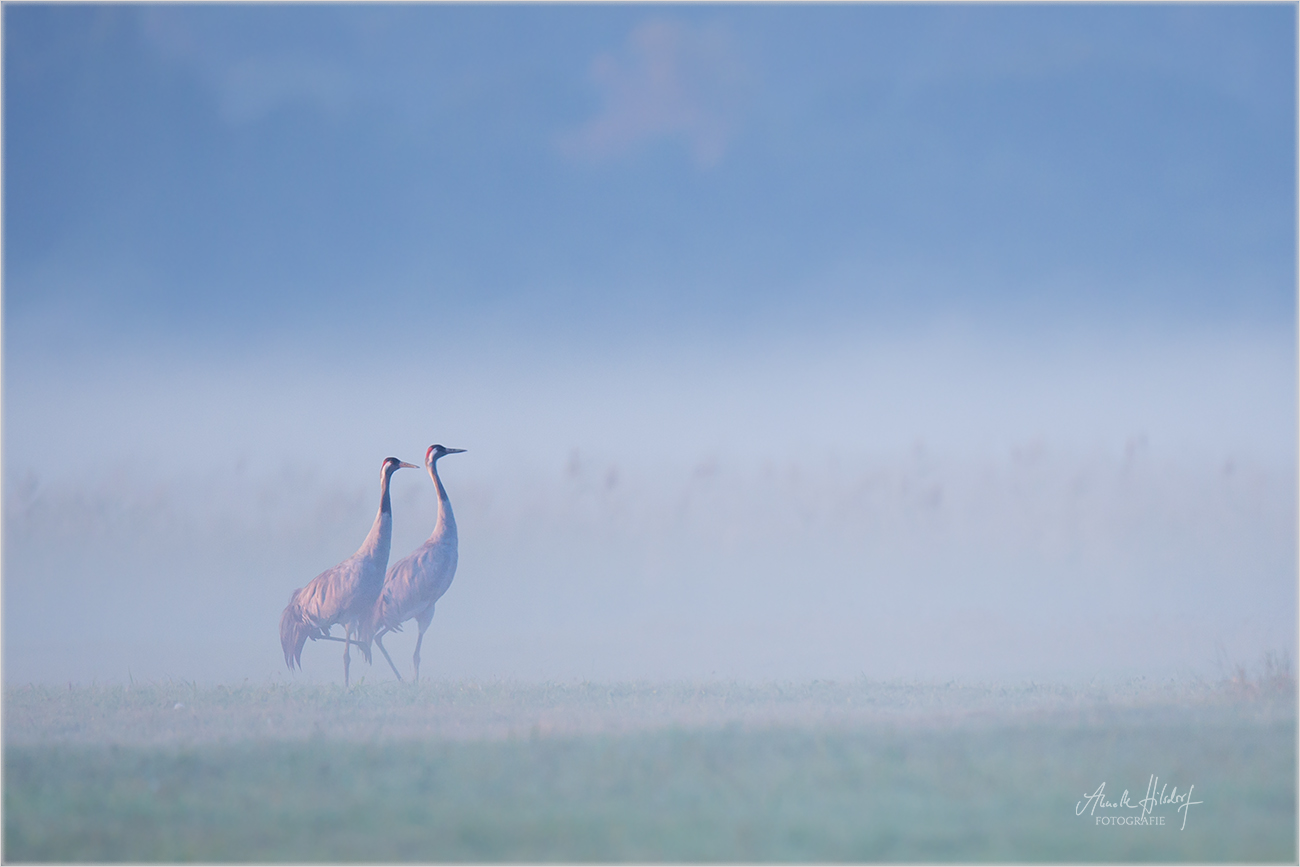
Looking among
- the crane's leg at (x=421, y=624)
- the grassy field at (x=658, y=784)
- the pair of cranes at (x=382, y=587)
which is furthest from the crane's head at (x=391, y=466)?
the grassy field at (x=658, y=784)

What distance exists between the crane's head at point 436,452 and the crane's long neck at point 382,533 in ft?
2.49

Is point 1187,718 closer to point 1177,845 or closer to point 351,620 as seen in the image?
point 1177,845

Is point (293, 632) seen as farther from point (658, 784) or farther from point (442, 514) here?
point (658, 784)

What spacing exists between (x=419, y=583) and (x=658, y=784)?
643 cm

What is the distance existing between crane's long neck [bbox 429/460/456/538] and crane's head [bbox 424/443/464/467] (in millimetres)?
48

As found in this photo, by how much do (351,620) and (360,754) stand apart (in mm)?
5245

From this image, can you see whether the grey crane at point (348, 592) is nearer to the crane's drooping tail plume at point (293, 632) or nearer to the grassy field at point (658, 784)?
the crane's drooping tail plume at point (293, 632)

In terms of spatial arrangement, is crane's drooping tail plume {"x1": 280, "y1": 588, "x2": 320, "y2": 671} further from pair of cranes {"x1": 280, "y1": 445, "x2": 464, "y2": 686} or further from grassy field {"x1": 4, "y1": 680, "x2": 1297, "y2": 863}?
grassy field {"x1": 4, "y1": 680, "x2": 1297, "y2": 863}

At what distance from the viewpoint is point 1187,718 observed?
8094 mm

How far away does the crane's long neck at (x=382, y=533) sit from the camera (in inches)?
→ 464

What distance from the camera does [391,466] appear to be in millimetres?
12281
